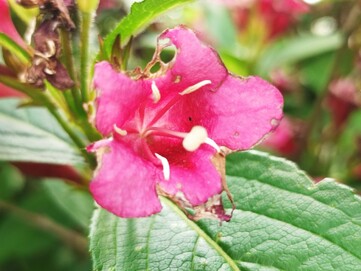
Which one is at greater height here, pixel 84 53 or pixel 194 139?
pixel 84 53

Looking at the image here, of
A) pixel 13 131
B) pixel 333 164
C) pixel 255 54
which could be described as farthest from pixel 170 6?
pixel 255 54

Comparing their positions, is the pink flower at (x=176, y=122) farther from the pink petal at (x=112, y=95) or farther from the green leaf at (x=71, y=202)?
the green leaf at (x=71, y=202)

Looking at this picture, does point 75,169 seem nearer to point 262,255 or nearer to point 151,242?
point 151,242

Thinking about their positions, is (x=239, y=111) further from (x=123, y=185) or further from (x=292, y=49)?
(x=292, y=49)

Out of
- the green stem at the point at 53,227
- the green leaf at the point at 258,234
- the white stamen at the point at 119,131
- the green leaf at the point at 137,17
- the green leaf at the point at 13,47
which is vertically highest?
the green leaf at the point at 137,17

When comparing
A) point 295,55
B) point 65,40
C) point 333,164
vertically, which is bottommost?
point 65,40

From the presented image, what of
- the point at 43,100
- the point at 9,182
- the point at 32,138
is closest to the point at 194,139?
the point at 43,100

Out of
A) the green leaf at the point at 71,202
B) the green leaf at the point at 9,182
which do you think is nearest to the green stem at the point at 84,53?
the green leaf at the point at 71,202

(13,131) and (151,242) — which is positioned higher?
(13,131)
